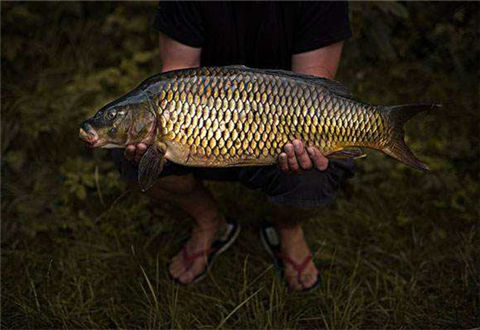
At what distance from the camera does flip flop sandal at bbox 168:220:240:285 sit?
207 cm

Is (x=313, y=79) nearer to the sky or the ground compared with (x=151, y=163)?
nearer to the sky

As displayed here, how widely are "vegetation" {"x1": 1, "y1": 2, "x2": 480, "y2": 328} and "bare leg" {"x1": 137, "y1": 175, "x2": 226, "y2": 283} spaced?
0.21ft

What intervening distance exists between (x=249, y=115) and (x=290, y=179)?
0.40 metres

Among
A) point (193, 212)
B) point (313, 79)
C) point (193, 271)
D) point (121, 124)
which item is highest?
point (313, 79)

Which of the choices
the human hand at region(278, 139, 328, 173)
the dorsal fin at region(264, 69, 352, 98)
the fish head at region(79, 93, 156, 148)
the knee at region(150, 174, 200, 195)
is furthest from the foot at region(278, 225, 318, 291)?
the fish head at region(79, 93, 156, 148)

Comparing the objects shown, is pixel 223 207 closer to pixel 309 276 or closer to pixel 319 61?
pixel 309 276

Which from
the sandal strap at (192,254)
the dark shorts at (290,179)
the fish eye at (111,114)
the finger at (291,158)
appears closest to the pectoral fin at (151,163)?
the fish eye at (111,114)

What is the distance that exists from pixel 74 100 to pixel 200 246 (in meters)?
1.13

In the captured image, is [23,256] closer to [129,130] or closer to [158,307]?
[158,307]

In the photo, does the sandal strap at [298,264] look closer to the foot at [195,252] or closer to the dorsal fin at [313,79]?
the foot at [195,252]

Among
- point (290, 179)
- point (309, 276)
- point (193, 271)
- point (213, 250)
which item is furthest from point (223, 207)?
point (290, 179)

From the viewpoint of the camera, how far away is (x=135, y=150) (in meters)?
1.56

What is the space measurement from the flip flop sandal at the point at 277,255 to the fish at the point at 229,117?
65 centimetres

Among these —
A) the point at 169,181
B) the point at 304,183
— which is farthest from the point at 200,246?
the point at 304,183
